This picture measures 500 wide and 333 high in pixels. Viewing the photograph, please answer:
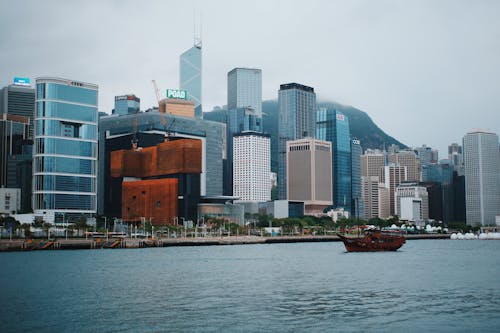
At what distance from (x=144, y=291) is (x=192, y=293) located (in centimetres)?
706

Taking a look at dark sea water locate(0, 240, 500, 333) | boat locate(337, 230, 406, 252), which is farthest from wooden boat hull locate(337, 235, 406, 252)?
dark sea water locate(0, 240, 500, 333)

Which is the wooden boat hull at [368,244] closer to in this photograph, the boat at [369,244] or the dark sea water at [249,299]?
the boat at [369,244]

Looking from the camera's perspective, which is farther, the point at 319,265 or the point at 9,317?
the point at 319,265

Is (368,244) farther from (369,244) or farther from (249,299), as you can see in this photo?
(249,299)

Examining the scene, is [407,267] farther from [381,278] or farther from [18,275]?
[18,275]

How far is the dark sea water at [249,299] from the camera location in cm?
6384

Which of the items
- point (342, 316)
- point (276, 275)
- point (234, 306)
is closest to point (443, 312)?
point (342, 316)

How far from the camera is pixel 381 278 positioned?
106562mm

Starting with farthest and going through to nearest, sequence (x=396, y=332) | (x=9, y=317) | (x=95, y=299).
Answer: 1. (x=95, y=299)
2. (x=9, y=317)
3. (x=396, y=332)

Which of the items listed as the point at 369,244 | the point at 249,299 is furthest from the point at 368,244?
the point at 249,299

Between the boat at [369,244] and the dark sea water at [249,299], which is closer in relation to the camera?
the dark sea water at [249,299]

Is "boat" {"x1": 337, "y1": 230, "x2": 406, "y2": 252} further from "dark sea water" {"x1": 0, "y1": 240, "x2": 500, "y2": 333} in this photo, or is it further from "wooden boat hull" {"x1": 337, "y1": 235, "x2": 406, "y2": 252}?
"dark sea water" {"x1": 0, "y1": 240, "x2": 500, "y2": 333}

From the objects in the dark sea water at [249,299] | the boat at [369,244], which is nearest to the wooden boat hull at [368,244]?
the boat at [369,244]

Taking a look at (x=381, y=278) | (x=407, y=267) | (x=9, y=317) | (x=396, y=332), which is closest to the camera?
(x=396, y=332)
